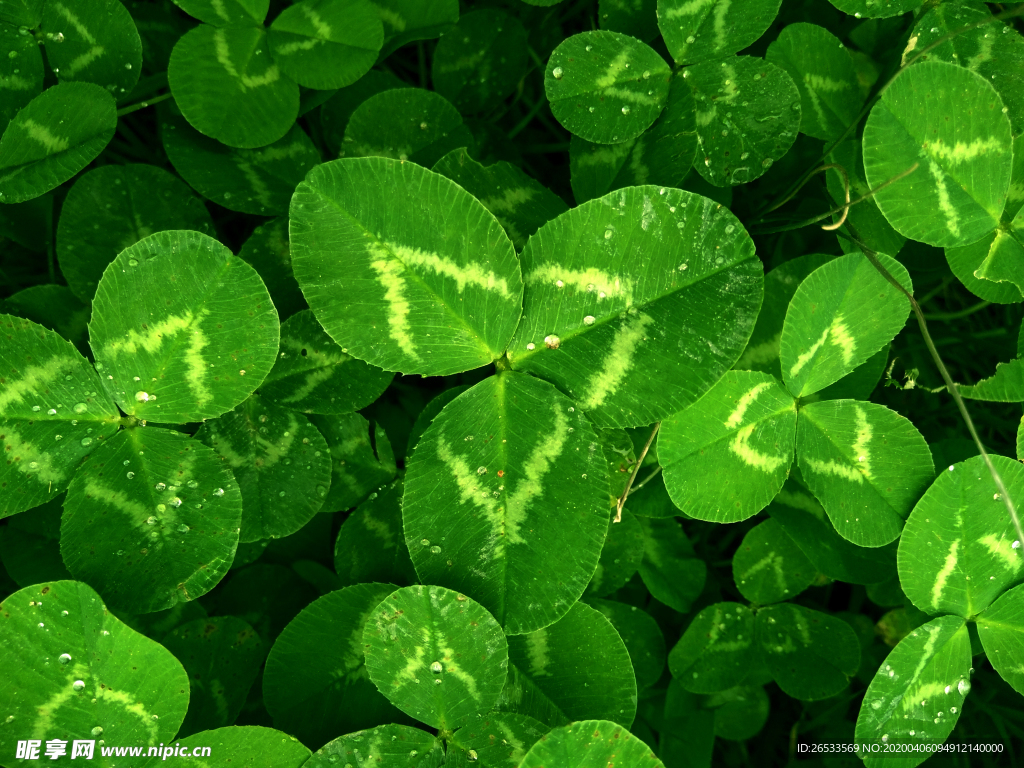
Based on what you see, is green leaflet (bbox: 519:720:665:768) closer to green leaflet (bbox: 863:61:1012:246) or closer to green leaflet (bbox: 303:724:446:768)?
green leaflet (bbox: 303:724:446:768)

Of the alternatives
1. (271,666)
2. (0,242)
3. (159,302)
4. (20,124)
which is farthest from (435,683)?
(0,242)

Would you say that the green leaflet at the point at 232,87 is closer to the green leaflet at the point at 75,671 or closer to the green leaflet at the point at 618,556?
the green leaflet at the point at 75,671

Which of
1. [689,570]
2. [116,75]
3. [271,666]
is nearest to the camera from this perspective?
[271,666]

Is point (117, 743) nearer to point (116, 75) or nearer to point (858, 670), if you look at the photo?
point (116, 75)

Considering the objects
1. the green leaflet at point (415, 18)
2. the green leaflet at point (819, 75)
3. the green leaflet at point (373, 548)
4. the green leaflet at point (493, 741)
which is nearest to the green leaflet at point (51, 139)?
the green leaflet at point (415, 18)

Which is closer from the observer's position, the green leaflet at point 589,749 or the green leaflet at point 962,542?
the green leaflet at point 589,749

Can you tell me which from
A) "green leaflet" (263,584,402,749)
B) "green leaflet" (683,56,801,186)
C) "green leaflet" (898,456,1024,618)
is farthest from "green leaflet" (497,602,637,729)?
"green leaflet" (683,56,801,186)
